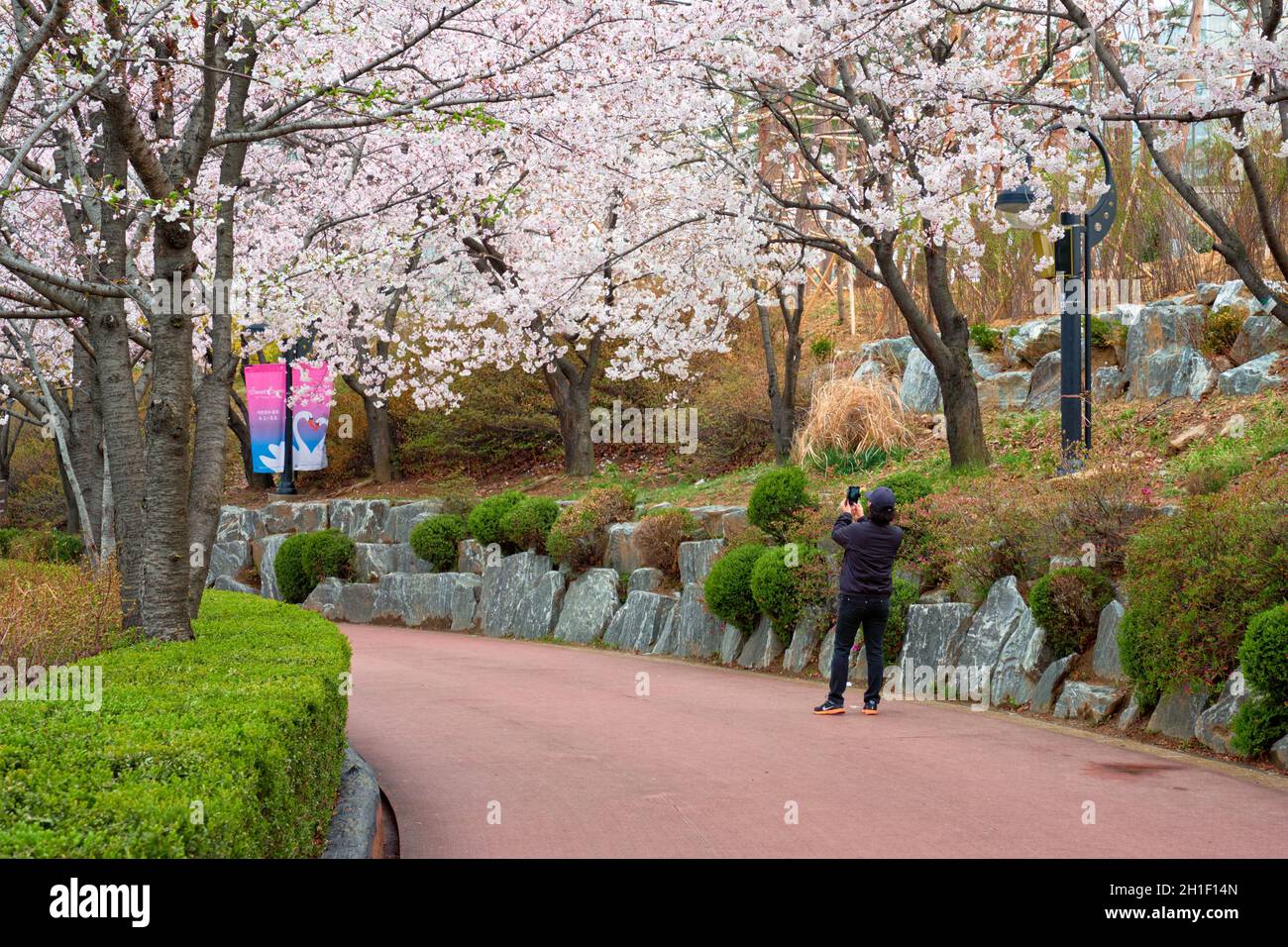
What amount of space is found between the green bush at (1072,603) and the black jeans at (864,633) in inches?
49.7

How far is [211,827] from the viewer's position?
4062 mm

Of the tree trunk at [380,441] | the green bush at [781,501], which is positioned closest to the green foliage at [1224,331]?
the green bush at [781,501]

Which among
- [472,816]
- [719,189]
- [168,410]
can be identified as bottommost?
[472,816]

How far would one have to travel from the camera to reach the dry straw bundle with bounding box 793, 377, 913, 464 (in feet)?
57.8

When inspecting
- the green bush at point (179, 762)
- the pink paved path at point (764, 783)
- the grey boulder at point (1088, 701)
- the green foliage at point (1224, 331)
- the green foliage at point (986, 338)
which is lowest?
the pink paved path at point (764, 783)

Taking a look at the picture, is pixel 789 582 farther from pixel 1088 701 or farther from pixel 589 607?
pixel 589 607

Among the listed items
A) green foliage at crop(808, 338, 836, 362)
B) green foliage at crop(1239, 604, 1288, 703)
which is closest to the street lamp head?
green foliage at crop(1239, 604, 1288, 703)

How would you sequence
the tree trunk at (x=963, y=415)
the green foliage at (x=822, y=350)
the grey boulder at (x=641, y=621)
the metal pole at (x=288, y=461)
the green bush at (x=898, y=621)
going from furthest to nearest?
the metal pole at (x=288, y=461) < the green foliage at (x=822, y=350) < the grey boulder at (x=641, y=621) < the tree trunk at (x=963, y=415) < the green bush at (x=898, y=621)

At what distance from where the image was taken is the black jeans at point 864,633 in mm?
10469

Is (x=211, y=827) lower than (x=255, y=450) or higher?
lower

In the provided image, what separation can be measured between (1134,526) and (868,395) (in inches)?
310

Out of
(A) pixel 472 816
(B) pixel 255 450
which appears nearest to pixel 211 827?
(A) pixel 472 816

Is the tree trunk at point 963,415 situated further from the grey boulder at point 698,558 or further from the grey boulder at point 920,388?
the grey boulder at point 920,388
